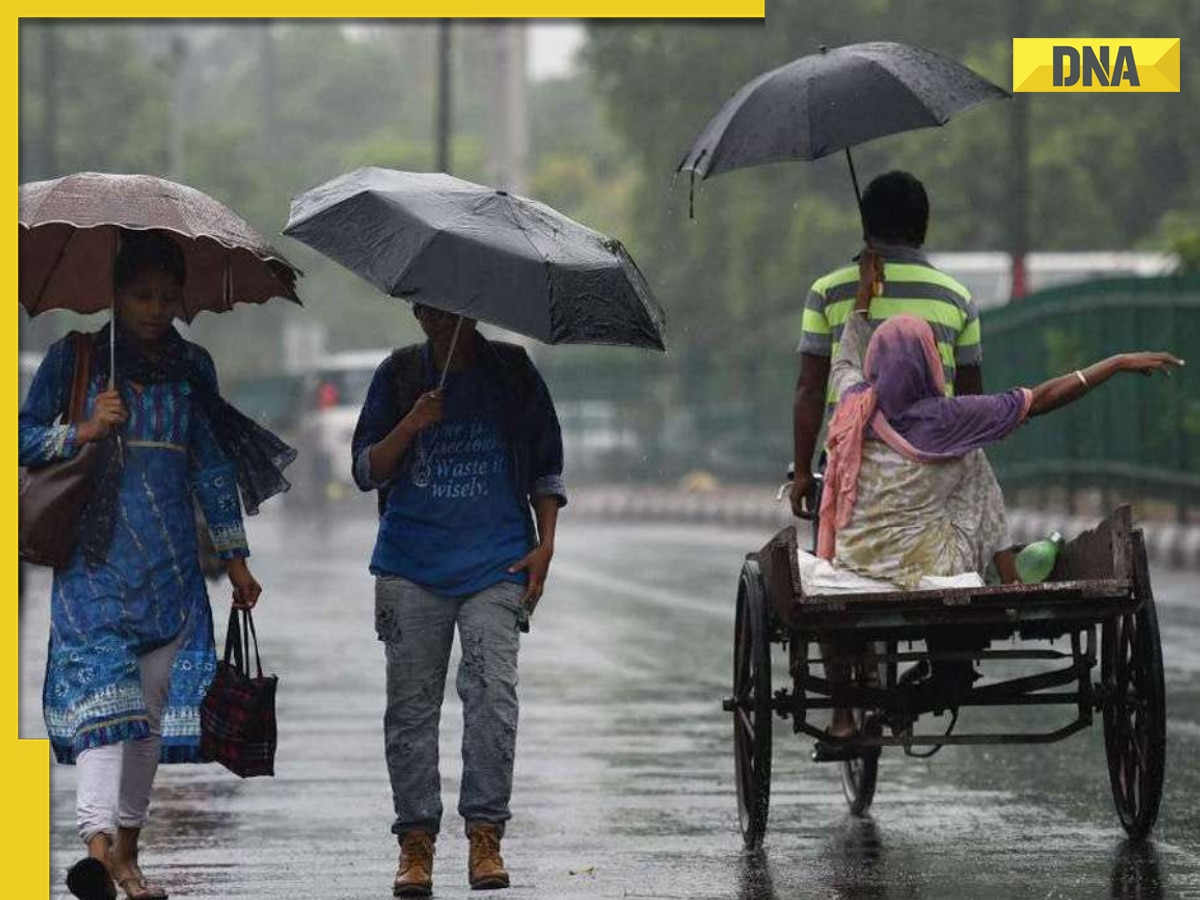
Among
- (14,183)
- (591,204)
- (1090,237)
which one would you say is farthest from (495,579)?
(591,204)

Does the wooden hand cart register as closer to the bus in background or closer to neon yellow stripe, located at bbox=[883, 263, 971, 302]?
neon yellow stripe, located at bbox=[883, 263, 971, 302]

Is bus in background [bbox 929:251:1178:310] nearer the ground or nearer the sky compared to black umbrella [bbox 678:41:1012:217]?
nearer the sky

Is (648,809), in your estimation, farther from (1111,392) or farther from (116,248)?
(1111,392)

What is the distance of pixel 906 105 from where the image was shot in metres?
8.12

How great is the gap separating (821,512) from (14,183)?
2.98 meters

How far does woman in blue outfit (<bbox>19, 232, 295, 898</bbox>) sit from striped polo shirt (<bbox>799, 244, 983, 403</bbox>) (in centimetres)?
192

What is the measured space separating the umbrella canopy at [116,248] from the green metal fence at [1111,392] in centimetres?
1527

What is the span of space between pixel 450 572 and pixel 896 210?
1.85 meters

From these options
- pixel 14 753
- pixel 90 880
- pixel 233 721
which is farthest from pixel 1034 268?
pixel 14 753

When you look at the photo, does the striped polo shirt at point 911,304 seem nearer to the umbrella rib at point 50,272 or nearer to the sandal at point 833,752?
the sandal at point 833,752

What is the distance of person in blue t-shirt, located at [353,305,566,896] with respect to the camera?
7.23m

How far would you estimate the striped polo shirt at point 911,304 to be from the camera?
8.13m

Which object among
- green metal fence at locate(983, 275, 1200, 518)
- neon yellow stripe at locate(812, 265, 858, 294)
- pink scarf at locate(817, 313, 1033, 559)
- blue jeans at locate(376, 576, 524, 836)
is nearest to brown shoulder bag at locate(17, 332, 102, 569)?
blue jeans at locate(376, 576, 524, 836)

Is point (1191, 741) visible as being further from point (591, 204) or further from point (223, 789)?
point (591, 204)
